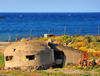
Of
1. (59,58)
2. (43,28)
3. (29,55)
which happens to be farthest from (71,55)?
(43,28)

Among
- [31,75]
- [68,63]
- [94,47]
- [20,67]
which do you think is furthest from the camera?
[94,47]

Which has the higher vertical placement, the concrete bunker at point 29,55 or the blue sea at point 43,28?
the blue sea at point 43,28

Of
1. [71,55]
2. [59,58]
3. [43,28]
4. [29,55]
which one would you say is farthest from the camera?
[43,28]

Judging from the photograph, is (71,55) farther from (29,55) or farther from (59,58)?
(29,55)

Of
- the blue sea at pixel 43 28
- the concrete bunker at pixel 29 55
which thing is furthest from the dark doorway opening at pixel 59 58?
the blue sea at pixel 43 28

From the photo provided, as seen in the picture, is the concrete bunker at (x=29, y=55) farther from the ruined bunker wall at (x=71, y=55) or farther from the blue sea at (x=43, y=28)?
the blue sea at (x=43, y=28)

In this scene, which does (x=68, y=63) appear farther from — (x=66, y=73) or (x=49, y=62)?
(x=66, y=73)

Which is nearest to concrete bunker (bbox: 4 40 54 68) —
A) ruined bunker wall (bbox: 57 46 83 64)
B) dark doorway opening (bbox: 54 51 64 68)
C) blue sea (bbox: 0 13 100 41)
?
dark doorway opening (bbox: 54 51 64 68)

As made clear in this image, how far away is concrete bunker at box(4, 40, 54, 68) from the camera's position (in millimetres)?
19094

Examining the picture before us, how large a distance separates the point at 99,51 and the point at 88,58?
145 centimetres

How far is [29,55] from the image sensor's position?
763 inches

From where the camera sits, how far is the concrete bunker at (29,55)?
19094 millimetres

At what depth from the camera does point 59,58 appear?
2153cm

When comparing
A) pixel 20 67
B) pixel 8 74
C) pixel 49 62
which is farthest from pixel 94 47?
pixel 8 74
